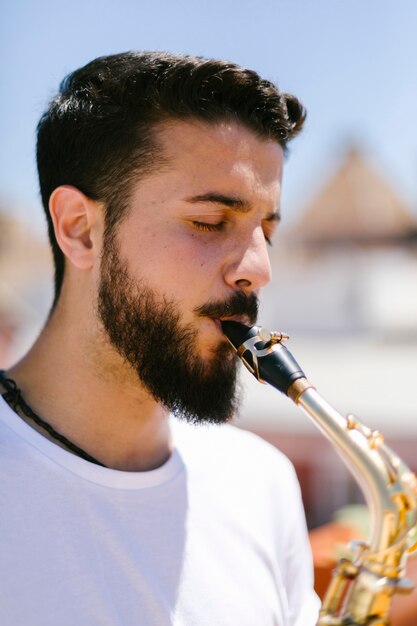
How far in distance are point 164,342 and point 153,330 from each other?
43mm

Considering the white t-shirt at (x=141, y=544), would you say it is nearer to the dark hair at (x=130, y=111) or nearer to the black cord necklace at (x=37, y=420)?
the black cord necklace at (x=37, y=420)

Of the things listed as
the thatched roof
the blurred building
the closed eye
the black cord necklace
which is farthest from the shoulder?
the thatched roof

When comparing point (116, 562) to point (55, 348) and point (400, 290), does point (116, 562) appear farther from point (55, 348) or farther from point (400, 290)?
point (400, 290)

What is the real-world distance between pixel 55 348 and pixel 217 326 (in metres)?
0.47

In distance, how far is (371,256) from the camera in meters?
17.4

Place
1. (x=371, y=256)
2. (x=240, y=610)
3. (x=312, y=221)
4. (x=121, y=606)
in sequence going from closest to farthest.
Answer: (x=121, y=606) → (x=240, y=610) → (x=371, y=256) → (x=312, y=221)

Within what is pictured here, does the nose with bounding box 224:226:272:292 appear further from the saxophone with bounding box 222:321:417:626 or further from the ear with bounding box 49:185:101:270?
the ear with bounding box 49:185:101:270

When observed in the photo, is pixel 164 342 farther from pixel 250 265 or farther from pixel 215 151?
pixel 215 151

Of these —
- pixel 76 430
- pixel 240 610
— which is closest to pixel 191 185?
pixel 76 430

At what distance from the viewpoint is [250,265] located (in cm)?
194

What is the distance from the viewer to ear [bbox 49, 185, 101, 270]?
2.02 m

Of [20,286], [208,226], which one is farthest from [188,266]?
[20,286]

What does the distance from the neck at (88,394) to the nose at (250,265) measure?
389mm

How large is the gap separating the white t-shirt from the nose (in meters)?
0.57
